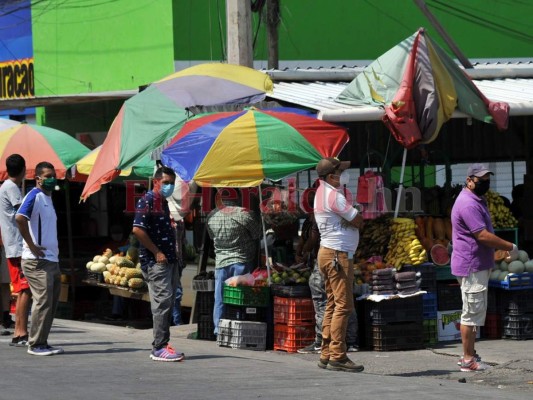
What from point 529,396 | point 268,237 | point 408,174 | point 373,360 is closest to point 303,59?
point 408,174

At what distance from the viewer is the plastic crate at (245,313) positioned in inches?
503

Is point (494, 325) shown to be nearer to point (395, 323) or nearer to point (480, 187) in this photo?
point (395, 323)

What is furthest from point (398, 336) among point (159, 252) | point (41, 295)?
point (41, 295)

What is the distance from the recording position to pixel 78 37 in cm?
2455

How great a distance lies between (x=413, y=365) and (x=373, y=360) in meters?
0.49

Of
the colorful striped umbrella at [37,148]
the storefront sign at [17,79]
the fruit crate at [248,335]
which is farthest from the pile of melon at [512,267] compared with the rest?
the storefront sign at [17,79]

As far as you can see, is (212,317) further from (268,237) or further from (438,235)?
(438,235)

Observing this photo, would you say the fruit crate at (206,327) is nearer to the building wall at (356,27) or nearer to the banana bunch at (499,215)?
the banana bunch at (499,215)

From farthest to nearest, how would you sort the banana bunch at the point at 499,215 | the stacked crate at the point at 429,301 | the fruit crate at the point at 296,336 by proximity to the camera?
the banana bunch at the point at 499,215
the stacked crate at the point at 429,301
the fruit crate at the point at 296,336

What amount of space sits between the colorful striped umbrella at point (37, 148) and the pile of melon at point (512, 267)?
6728 millimetres

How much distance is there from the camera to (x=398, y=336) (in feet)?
40.5

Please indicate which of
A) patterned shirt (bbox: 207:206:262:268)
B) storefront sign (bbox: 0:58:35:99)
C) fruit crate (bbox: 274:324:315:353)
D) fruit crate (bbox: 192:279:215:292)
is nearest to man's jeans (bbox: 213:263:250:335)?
patterned shirt (bbox: 207:206:262:268)

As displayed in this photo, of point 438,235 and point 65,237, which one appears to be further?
point 65,237

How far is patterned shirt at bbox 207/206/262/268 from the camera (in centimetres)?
1309
